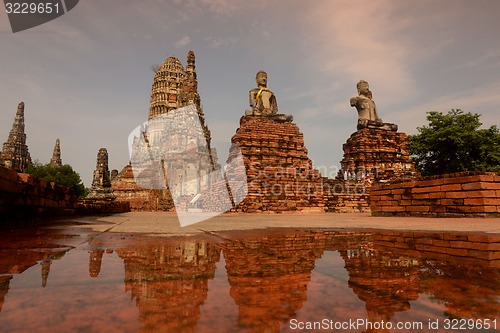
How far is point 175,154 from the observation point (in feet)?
99.9

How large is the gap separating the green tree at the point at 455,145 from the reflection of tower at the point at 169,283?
21.7 metres

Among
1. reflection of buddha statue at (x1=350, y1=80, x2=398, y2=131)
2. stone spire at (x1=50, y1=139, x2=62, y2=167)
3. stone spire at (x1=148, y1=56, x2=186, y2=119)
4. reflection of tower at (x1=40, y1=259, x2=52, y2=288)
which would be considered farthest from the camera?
stone spire at (x1=50, y1=139, x2=62, y2=167)

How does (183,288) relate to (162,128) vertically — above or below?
below

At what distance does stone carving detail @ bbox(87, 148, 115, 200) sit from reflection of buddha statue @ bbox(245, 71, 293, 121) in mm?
7634

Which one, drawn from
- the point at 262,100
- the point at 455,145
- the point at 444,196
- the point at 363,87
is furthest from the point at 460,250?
the point at 455,145

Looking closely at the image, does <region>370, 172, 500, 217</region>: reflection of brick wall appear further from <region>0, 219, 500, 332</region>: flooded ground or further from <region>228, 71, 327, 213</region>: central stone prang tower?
<region>0, 219, 500, 332</region>: flooded ground

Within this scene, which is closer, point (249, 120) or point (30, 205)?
point (30, 205)

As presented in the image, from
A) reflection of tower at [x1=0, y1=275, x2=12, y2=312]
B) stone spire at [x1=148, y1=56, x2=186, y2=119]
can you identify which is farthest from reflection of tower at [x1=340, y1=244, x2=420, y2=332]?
stone spire at [x1=148, y1=56, x2=186, y2=119]

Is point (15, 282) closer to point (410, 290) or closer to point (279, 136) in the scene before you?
point (410, 290)

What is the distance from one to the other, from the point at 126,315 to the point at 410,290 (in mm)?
664

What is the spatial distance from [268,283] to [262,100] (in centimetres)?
1269

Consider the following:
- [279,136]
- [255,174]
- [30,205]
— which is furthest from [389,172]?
[30,205]

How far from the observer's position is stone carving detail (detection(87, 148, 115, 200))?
565 inches

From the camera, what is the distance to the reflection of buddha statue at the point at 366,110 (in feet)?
43.2
